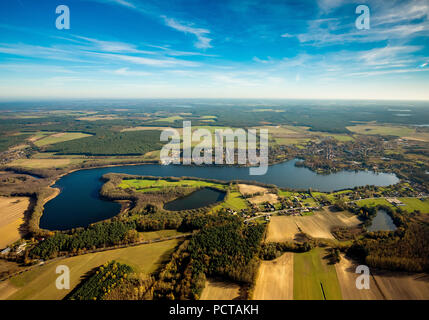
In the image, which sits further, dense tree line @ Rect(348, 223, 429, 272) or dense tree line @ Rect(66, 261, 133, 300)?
dense tree line @ Rect(348, 223, 429, 272)

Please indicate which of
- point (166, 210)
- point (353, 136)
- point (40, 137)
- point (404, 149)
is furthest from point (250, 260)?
point (40, 137)

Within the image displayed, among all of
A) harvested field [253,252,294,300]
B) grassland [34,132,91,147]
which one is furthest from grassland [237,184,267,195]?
grassland [34,132,91,147]

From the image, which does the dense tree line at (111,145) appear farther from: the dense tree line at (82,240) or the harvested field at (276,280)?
the harvested field at (276,280)

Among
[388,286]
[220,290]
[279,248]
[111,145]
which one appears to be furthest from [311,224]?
[111,145]

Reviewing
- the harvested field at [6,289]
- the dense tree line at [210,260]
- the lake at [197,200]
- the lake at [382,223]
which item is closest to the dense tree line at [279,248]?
the dense tree line at [210,260]

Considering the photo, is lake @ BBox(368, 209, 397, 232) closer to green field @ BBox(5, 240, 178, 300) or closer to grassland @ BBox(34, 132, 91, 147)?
green field @ BBox(5, 240, 178, 300)

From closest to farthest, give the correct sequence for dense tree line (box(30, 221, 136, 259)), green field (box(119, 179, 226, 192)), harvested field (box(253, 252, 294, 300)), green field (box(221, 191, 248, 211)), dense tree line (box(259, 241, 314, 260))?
harvested field (box(253, 252, 294, 300)), dense tree line (box(259, 241, 314, 260)), dense tree line (box(30, 221, 136, 259)), green field (box(221, 191, 248, 211)), green field (box(119, 179, 226, 192))
